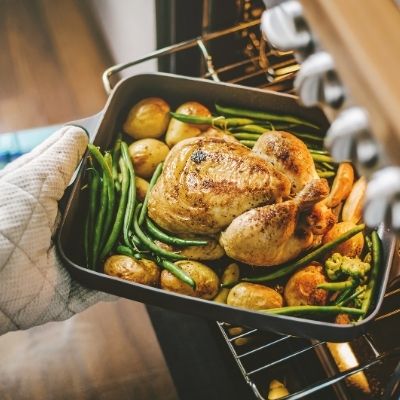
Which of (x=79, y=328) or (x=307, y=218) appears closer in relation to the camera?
(x=307, y=218)

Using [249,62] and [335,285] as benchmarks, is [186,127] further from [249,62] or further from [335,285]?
→ [335,285]

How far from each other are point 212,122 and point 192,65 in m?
0.43

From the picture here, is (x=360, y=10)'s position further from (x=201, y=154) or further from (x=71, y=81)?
(x=71, y=81)

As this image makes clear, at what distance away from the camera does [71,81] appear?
2.24m

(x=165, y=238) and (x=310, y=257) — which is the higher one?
(x=165, y=238)

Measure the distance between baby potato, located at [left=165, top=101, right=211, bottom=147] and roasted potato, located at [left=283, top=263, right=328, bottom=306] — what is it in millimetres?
429

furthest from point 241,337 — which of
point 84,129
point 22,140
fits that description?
point 22,140

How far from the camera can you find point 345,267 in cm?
106

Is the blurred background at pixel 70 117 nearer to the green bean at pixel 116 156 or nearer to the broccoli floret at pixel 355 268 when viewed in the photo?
the green bean at pixel 116 156

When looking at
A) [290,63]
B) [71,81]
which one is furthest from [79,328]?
[71,81]

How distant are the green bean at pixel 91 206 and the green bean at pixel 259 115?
337 mm

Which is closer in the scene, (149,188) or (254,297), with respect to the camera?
(254,297)

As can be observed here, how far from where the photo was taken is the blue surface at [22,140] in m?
1.91

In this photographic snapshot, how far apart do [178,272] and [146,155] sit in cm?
32
